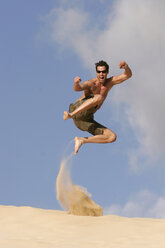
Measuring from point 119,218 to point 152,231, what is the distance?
132cm

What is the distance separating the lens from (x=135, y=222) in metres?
10.2

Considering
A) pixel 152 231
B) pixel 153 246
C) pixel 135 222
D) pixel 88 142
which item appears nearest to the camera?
pixel 153 246

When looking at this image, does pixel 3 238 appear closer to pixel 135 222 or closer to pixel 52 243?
pixel 52 243

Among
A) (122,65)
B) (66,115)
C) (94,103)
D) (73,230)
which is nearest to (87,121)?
(94,103)

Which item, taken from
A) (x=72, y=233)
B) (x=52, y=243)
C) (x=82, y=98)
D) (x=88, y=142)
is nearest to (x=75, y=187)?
(x=88, y=142)

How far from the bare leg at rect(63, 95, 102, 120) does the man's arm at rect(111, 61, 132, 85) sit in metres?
0.68

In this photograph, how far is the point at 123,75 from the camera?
38.8ft

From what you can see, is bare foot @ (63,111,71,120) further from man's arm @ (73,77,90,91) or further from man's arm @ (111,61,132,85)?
man's arm @ (111,61,132,85)

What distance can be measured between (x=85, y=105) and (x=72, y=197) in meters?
2.47

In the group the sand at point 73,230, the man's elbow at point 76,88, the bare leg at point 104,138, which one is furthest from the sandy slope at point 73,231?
the man's elbow at point 76,88

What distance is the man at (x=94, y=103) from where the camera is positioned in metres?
11.5

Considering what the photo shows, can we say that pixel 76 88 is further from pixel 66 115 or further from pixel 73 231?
pixel 73 231

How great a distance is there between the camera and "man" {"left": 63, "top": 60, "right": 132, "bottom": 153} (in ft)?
37.8

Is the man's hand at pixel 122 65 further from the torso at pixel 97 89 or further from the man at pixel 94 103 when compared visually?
the torso at pixel 97 89
